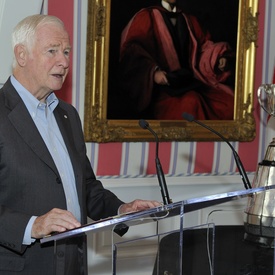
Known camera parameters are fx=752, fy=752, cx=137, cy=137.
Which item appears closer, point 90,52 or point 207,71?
point 90,52

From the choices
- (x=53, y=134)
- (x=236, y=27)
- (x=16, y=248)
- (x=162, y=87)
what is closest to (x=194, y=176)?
(x=162, y=87)

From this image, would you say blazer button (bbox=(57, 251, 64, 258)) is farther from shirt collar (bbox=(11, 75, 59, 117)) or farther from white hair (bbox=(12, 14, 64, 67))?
white hair (bbox=(12, 14, 64, 67))

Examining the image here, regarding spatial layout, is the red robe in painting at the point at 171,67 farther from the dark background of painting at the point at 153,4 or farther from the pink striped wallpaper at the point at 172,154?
the pink striped wallpaper at the point at 172,154

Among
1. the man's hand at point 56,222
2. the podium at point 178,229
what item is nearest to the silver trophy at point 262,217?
the podium at point 178,229

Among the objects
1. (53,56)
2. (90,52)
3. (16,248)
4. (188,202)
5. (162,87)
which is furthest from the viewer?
(162,87)

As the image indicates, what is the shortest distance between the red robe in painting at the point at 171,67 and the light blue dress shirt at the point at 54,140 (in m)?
1.60

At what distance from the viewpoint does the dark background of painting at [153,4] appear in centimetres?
429

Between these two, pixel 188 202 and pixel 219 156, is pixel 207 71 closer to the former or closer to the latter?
pixel 219 156

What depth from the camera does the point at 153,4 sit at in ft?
14.6

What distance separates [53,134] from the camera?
9.17 ft

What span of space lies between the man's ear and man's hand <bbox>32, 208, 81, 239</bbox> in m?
0.69

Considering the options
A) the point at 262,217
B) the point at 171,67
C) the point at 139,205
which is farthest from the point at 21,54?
the point at 171,67

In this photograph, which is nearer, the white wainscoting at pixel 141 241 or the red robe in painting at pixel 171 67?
the white wainscoting at pixel 141 241

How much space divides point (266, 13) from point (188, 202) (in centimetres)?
328
